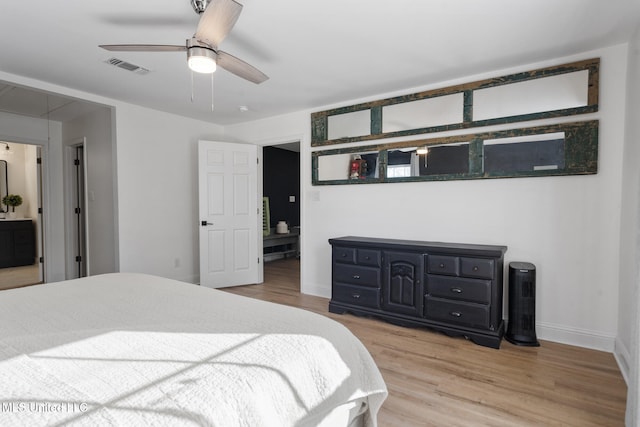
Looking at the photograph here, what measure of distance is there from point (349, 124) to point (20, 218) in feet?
22.3

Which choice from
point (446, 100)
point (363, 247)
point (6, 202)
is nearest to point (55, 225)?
point (6, 202)

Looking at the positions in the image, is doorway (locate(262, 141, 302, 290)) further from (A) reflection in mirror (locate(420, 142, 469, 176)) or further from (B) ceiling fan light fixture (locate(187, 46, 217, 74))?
(B) ceiling fan light fixture (locate(187, 46, 217, 74))

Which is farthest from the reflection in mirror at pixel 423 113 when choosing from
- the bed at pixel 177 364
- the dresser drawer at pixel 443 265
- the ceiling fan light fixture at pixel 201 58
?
the bed at pixel 177 364

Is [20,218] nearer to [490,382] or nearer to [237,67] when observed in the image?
[237,67]

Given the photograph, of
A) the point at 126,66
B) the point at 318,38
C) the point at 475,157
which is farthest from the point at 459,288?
the point at 126,66

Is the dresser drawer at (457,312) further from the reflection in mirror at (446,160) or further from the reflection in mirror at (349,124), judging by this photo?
the reflection in mirror at (349,124)

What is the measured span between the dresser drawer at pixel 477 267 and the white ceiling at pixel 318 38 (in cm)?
171

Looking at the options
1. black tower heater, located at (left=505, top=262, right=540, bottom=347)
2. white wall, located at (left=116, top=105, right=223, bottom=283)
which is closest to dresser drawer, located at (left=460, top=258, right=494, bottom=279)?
black tower heater, located at (left=505, top=262, right=540, bottom=347)

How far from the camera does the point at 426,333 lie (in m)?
2.93

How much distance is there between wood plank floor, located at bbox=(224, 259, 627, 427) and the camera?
5.84 feet

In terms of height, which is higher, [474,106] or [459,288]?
[474,106]

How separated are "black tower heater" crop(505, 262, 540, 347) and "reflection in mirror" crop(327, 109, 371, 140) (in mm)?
2084

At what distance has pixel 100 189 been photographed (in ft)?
13.6

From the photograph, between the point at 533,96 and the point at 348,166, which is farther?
the point at 348,166
